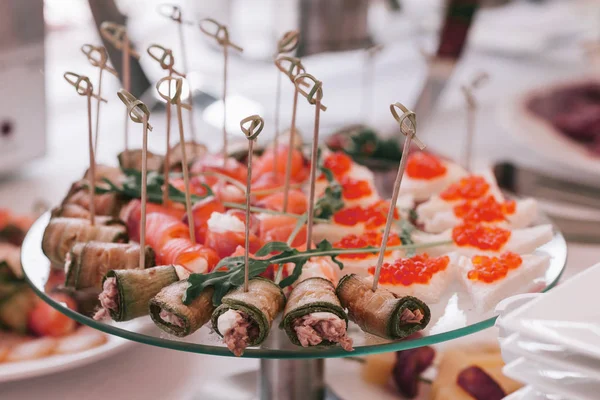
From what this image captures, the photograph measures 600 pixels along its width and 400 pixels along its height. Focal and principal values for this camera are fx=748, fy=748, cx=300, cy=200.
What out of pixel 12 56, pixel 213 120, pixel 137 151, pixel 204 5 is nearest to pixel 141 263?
pixel 137 151

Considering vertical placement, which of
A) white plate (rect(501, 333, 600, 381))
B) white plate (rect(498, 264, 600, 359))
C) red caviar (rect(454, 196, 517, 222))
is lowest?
white plate (rect(501, 333, 600, 381))

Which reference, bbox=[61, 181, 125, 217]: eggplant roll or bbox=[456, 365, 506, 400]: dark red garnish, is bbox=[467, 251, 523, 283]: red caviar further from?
bbox=[61, 181, 125, 217]: eggplant roll

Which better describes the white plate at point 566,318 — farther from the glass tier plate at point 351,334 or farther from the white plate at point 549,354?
the glass tier plate at point 351,334

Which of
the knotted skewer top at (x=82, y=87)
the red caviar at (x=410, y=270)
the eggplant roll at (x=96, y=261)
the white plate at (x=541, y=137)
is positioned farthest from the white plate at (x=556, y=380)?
the white plate at (x=541, y=137)

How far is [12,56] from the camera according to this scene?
5.15 ft

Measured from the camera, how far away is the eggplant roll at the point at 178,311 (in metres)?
0.73

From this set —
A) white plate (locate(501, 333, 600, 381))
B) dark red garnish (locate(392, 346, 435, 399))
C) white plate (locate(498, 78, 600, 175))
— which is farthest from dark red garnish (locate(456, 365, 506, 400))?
white plate (locate(498, 78, 600, 175))

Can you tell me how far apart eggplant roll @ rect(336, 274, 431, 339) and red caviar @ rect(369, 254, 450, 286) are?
2.5 inches

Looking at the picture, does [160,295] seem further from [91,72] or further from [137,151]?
[91,72]

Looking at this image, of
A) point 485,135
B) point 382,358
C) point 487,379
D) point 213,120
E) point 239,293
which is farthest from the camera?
point 485,135

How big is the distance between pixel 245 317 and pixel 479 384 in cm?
35

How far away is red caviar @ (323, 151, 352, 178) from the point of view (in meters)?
1.20

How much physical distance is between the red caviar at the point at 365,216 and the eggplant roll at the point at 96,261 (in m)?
0.27

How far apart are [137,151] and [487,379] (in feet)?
2.02
